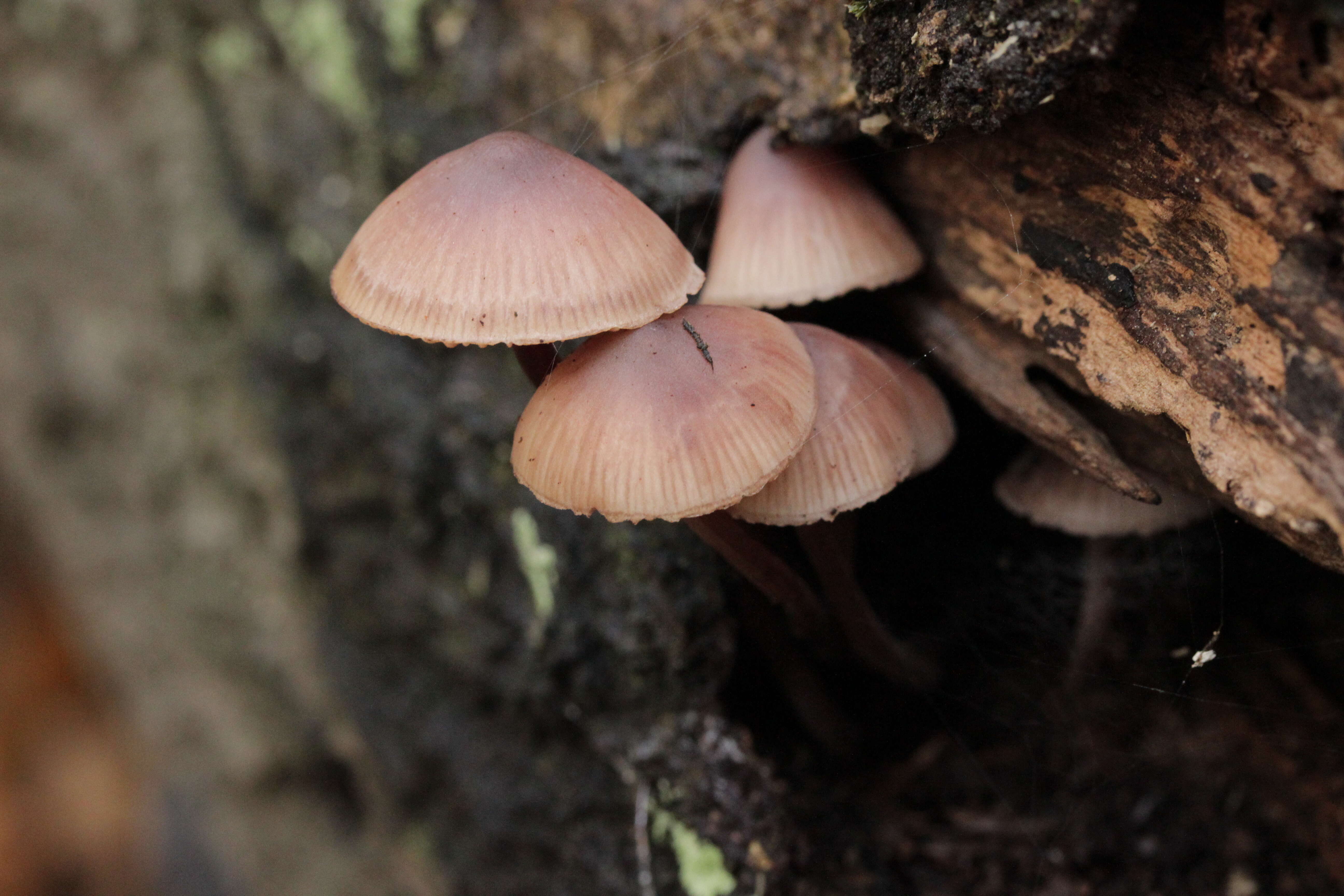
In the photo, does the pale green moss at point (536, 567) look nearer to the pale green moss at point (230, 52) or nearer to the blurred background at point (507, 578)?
the blurred background at point (507, 578)

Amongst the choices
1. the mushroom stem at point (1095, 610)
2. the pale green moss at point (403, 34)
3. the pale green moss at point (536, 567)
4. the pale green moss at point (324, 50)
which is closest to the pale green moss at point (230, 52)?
the pale green moss at point (324, 50)

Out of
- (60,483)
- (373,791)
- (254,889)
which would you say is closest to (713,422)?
(373,791)

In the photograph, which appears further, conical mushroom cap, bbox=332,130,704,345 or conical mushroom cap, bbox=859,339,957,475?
conical mushroom cap, bbox=859,339,957,475

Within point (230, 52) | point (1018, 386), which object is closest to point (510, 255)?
point (1018, 386)

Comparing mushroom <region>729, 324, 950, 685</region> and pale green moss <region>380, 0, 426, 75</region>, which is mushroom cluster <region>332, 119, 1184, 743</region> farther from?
pale green moss <region>380, 0, 426, 75</region>

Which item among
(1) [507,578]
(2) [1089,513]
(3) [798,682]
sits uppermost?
(2) [1089,513]

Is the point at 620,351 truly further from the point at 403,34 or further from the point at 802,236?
the point at 403,34

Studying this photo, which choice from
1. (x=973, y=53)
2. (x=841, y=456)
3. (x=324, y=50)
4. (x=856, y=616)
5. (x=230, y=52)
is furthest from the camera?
(x=230, y=52)

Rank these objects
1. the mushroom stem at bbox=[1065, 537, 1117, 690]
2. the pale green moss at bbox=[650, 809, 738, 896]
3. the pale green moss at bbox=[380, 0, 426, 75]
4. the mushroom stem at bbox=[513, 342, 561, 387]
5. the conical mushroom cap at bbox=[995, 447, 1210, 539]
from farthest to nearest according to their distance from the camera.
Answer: the pale green moss at bbox=[380, 0, 426, 75], the mushroom stem at bbox=[1065, 537, 1117, 690], the pale green moss at bbox=[650, 809, 738, 896], the conical mushroom cap at bbox=[995, 447, 1210, 539], the mushroom stem at bbox=[513, 342, 561, 387]

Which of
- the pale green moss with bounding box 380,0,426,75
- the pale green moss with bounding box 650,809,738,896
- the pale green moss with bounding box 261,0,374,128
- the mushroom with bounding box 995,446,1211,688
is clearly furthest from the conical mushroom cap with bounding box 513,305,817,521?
the pale green moss with bounding box 261,0,374,128
